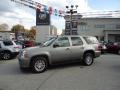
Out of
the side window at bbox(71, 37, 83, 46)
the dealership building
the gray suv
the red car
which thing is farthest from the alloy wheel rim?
the dealership building

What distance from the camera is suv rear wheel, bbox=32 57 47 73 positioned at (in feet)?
33.8

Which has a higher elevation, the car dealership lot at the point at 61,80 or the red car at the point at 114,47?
the red car at the point at 114,47

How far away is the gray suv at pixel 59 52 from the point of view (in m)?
10.3

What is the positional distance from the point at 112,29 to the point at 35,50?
47.3 metres

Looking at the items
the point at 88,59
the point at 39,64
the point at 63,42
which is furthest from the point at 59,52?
the point at 88,59

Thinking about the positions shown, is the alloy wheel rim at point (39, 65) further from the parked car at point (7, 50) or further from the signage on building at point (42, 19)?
the signage on building at point (42, 19)

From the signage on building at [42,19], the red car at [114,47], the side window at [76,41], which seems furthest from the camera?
the signage on building at [42,19]

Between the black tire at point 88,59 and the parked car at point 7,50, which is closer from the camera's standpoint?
the black tire at point 88,59

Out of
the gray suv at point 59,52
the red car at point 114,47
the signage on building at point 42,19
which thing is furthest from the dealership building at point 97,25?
the gray suv at point 59,52

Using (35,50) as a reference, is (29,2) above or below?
above

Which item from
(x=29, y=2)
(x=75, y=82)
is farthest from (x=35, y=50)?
(x=29, y=2)

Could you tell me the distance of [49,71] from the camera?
1067 centimetres

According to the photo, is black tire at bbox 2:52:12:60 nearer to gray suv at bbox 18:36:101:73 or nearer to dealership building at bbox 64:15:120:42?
gray suv at bbox 18:36:101:73

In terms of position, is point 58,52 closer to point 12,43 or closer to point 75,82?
point 75,82
